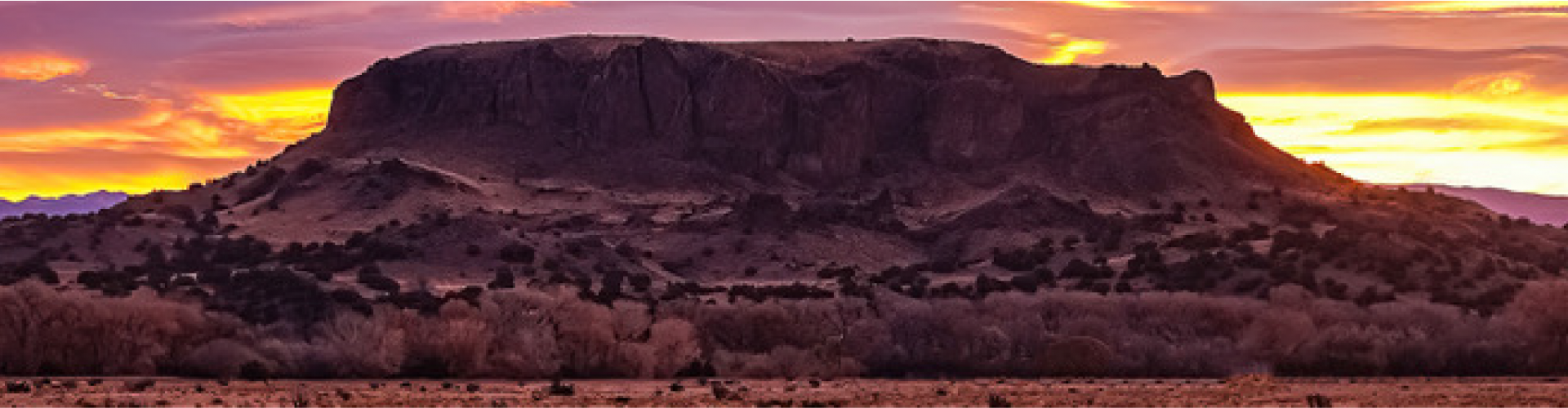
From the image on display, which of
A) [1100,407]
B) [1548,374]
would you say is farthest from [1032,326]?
[1100,407]

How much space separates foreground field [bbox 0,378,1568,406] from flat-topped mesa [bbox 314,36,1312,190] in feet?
192

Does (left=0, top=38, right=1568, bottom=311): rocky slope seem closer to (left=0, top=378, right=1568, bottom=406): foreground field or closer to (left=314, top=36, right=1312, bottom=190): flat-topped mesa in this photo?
(left=314, top=36, right=1312, bottom=190): flat-topped mesa

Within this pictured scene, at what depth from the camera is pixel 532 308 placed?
9775cm

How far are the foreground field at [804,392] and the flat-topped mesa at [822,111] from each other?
192 feet

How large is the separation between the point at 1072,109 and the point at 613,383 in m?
71.7

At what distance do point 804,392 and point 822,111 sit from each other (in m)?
77.1

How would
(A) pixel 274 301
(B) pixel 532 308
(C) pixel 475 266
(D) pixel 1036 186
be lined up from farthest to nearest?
(D) pixel 1036 186 < (C) pixel 475 266 < (A) pixel 274 301 < (B) pixel 532 308

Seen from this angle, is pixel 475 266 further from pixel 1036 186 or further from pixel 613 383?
pixel 613 383

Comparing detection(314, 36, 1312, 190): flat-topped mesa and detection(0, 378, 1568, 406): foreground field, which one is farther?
detection(314, 36, 1312, 190): flat-topped mesa


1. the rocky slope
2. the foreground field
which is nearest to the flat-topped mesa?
the rocky slope

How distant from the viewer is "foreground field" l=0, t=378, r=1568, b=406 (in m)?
65.1

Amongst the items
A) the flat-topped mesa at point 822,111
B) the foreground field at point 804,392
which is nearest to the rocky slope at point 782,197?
the flat-topped mesa at point 822,111

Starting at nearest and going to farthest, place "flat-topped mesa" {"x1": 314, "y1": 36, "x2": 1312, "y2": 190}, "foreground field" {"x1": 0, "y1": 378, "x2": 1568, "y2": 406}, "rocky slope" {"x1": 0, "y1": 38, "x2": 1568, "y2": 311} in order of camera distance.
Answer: "foreground field" {"x1": 0, "y1": 378, "x2": 1568, "y2": 406}, "rocky slope" {"x1": 0, "y1": 38, "x2": 1568, "y2": 311}, "flat-topped mesa" {"x1": 314, "y1": 36, "x2": 1312, "y2": 190}

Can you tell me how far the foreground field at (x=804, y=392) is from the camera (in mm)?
65062
